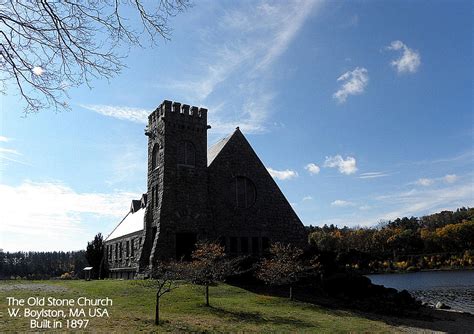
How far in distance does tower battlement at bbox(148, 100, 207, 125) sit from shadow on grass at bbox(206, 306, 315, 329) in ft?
58.0

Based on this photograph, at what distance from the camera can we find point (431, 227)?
150m

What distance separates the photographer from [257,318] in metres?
18.6

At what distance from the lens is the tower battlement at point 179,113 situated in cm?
3322

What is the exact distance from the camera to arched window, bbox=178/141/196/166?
3338 centimetres

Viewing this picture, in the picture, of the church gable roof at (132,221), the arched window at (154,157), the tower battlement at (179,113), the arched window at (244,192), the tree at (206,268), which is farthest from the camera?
the church gable roof at (132,221)

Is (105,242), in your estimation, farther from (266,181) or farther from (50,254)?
(50,254)

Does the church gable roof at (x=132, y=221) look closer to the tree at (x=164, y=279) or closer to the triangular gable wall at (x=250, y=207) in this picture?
the triangular gable wall at (x=250, y=207)

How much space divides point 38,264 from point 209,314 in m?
146

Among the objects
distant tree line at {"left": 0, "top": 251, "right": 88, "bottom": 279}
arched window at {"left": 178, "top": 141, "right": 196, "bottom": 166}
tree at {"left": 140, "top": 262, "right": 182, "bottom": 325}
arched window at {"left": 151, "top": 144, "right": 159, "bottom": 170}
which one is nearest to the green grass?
tree at {"left": 140, "top": 262, "right": 182, "bottom": 325}

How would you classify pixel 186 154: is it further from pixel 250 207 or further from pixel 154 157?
pixel 250 207

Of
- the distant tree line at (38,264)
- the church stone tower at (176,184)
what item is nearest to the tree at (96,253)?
the church stone tower at (176,184)

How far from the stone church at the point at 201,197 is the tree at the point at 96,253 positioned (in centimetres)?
1382

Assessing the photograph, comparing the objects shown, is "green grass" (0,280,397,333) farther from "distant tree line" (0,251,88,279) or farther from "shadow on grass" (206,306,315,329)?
"distant tree line" (0,251,88,279)

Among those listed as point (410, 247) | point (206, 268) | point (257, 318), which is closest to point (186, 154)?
point (206, 268)
